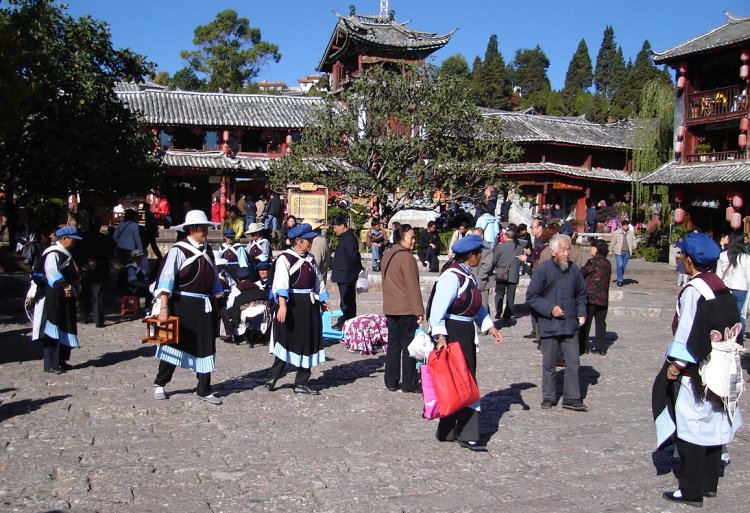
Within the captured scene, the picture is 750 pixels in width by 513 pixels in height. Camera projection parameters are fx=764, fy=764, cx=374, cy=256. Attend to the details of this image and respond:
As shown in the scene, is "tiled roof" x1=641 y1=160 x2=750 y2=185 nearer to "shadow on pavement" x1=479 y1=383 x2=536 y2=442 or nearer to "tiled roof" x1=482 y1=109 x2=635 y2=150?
"tiled roof" x1=482 y1=109 x2=635 y2=150

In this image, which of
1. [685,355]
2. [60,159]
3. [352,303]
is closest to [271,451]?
[685,355]

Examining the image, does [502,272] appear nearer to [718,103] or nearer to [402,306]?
[402,306]

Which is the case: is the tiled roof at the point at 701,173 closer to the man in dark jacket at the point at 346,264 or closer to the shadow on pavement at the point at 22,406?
the man in dark jacket at the point at 346,264

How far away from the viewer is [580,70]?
76.6 m

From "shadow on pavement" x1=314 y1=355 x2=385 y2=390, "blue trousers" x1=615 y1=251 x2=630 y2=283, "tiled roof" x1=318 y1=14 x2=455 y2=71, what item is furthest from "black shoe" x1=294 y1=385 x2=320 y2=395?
"tiled roof" x1=318 y1=14 x2=455 y2=71

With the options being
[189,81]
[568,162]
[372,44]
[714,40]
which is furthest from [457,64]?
[714,40]

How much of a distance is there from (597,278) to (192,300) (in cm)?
555

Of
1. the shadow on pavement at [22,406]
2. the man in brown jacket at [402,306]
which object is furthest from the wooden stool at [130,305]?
the man in brown jacket at [402,306]

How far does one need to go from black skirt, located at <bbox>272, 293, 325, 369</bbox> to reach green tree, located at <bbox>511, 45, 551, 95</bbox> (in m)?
71.4

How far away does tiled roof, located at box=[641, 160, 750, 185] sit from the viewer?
26.7 m

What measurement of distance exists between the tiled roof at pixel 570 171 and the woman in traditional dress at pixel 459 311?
33592mm

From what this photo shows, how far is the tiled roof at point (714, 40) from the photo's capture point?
27.4m

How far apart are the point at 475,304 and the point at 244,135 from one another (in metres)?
33.5

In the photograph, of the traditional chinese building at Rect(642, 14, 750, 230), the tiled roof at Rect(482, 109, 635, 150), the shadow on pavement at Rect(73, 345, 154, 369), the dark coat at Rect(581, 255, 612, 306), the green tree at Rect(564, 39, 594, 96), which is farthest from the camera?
the green tree at Rect(564, 39, 594, 96)
